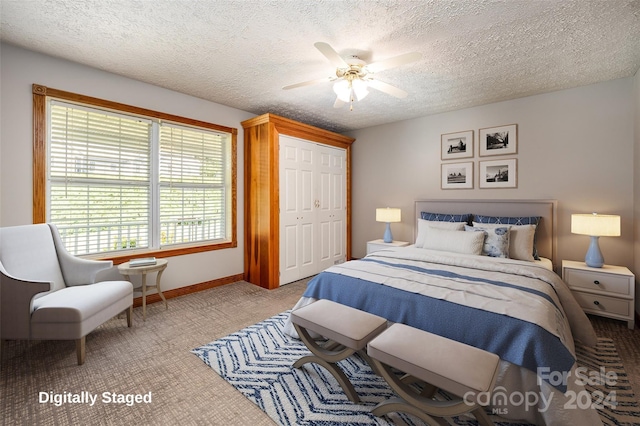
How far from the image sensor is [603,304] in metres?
2.72

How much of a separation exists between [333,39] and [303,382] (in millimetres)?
2640

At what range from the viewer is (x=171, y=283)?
3.50 meters

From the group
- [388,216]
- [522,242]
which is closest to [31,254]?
[388,216]

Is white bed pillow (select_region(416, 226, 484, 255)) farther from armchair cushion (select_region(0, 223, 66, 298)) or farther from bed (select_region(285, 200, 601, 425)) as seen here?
armchair cushion (select_region(0, 223, 66, 298))

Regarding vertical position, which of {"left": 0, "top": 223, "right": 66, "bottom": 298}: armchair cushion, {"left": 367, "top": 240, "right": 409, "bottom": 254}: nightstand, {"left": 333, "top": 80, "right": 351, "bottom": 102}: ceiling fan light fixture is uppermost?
{"left": 333, "top": 80, "right": 351, "bottom": 102}: ceiling fan light fixture

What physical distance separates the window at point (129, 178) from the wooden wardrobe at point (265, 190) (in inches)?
9.7

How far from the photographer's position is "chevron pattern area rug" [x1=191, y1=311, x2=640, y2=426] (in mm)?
1595

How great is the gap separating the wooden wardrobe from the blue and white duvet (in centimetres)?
151

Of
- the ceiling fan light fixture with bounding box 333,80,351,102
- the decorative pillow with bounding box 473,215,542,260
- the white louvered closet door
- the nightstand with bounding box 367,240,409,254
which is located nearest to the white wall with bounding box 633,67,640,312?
the decorative pillow with bounding box 473,215,542,260

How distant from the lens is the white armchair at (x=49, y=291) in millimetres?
2004

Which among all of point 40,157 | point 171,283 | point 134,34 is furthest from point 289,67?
point 171,283

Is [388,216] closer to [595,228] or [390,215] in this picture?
[390,215]

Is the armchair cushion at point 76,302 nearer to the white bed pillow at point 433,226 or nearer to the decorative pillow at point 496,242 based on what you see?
the white bed pillow at point 433,226

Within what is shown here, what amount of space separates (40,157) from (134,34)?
58.5 inches
